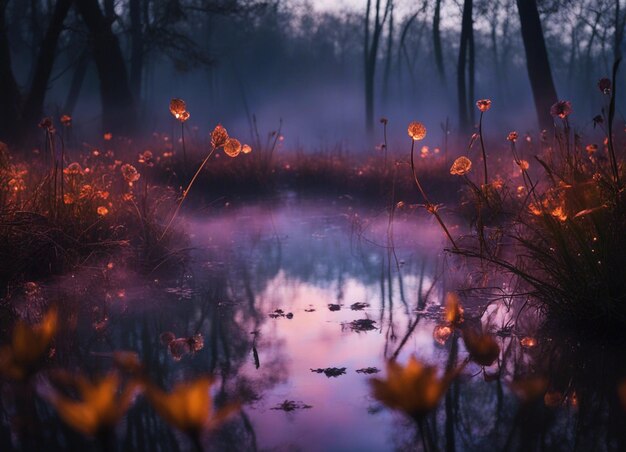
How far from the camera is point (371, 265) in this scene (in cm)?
481

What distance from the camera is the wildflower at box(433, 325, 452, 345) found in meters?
3.03

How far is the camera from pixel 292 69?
51406 mm

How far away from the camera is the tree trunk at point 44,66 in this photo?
9.03 m

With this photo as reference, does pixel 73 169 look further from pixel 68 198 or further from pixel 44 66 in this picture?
pixel 44 66

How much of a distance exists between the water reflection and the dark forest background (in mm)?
6308

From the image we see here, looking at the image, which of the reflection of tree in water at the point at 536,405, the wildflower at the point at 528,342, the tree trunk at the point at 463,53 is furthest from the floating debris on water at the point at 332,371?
the tree trunk at the point at 463,53

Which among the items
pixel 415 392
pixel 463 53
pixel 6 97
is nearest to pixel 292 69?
pixel 463 53

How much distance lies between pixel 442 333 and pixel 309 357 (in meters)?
0.70

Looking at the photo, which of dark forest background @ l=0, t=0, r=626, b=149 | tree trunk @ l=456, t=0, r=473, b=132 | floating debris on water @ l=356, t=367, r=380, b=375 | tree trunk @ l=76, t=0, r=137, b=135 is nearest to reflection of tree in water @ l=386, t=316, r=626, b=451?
floating debris on water @ l=356, t=367, r=380, b=375

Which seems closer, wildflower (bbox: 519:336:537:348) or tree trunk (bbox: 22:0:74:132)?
wildflower (bbox: 519:336:537:348)

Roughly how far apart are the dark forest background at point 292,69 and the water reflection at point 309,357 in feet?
20.7

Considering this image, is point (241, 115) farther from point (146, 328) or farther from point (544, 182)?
point (146, 328)

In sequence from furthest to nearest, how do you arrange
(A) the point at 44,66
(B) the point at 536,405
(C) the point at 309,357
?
1. (A) the point at 44,66
2. (C) the point at 309,357
3. (B) the point at 536,405

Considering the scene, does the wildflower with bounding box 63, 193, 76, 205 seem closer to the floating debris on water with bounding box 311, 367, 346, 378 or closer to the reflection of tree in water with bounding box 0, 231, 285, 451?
the reflection of tree in water with bounding box 0, 231, 285, 451
